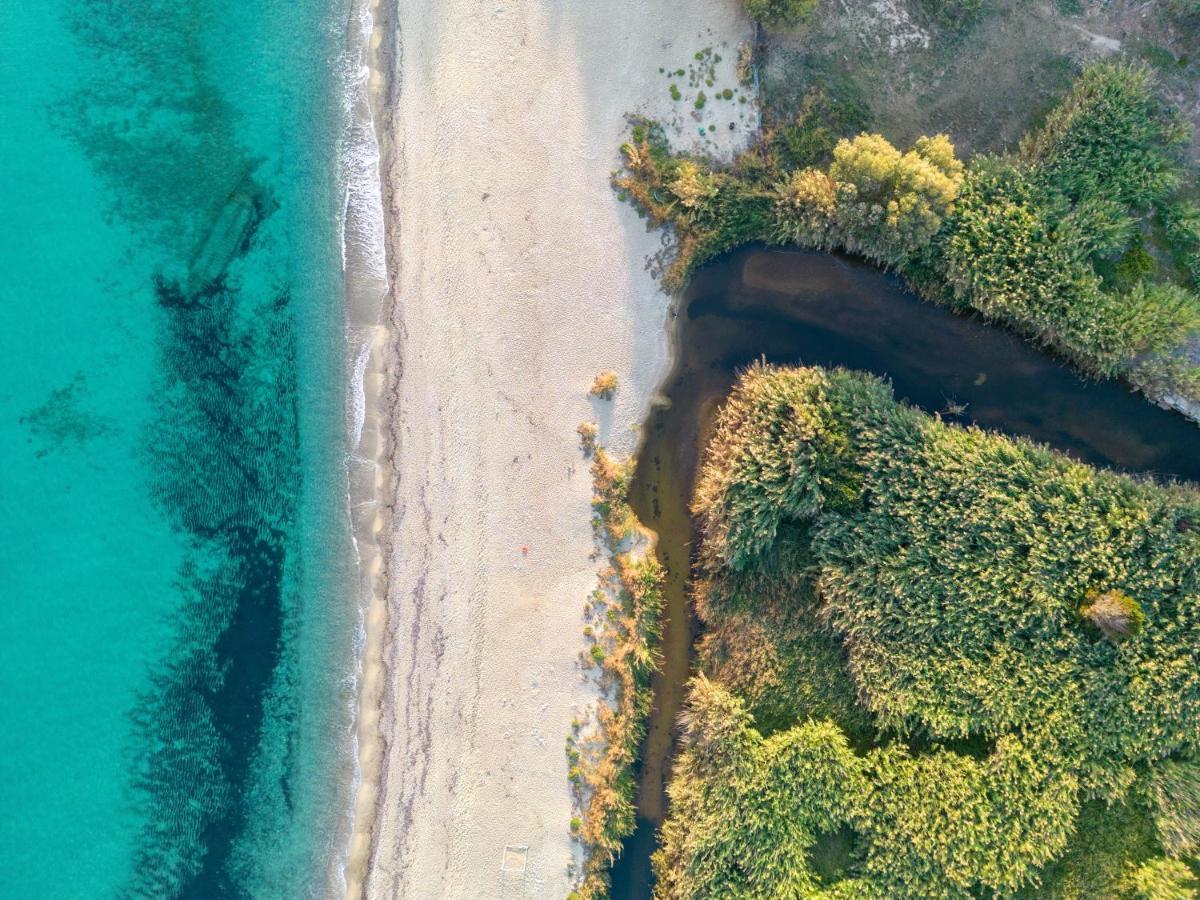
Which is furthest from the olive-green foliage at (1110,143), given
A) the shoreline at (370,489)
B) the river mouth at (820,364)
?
the shoreline at (370,489)

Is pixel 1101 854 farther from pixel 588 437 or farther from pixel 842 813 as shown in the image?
pixel 588 437

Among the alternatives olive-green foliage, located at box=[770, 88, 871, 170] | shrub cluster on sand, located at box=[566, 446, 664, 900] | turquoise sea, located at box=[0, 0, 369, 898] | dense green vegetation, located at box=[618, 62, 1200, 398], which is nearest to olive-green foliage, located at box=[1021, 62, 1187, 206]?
dense green vegetation, located at box=[618, 62, 1200, 398]

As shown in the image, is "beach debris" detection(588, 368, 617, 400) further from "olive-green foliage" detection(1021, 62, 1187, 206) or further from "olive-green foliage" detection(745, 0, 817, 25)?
"olive-green foliage" detection(1021, 62, 1187, 206)

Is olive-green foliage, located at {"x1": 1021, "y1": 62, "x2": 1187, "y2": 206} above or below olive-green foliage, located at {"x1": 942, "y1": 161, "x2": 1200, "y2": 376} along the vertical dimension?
above

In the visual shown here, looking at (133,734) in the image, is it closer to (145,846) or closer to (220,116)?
(145,846)

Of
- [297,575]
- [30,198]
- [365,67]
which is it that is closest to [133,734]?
[297,575]

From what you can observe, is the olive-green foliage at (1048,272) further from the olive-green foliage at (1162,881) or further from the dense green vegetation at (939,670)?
the olive-green foliage at (1162,881)
